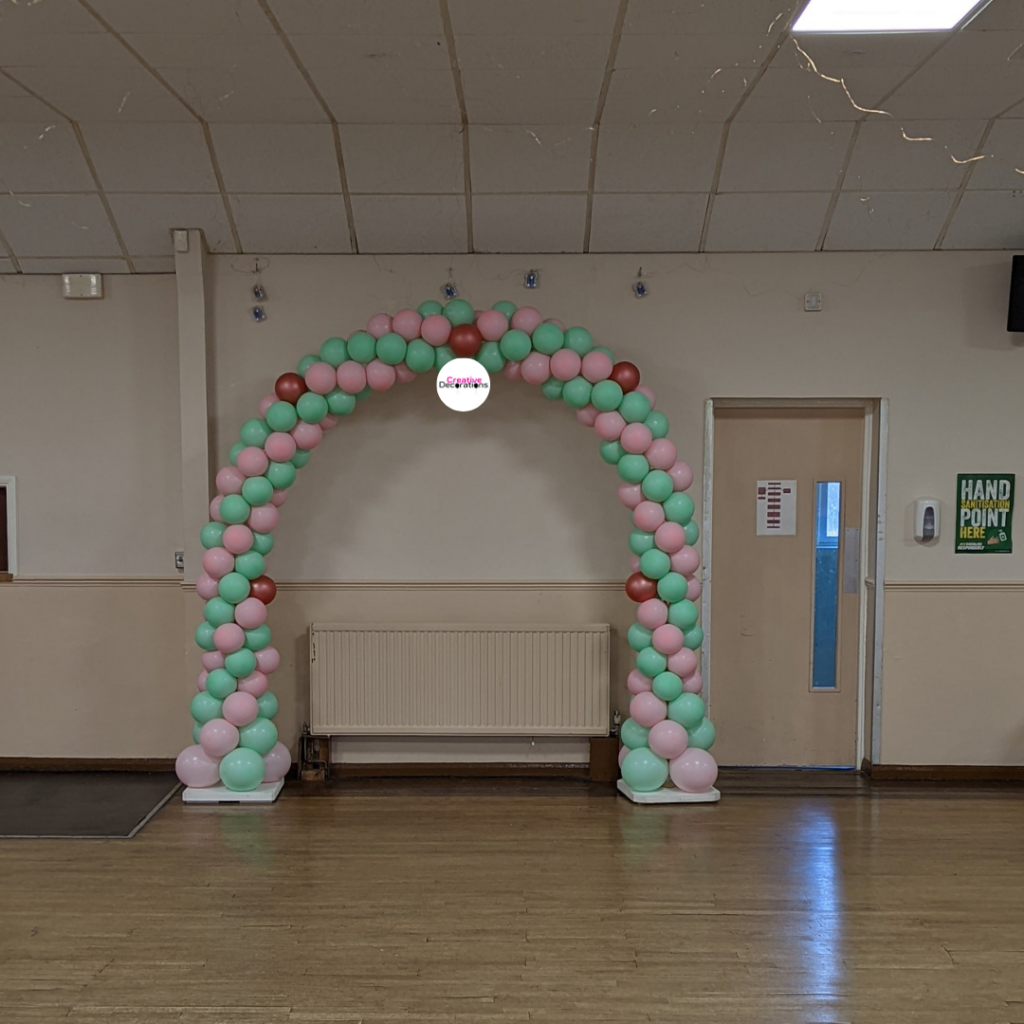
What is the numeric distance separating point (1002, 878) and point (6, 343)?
5.30 meters

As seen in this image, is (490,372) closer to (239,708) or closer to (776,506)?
(776,506)

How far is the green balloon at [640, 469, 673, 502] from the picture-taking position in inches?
175

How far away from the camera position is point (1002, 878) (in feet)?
12.5

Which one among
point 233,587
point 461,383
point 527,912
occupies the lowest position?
point 527,912

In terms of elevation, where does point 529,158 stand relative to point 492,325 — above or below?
above

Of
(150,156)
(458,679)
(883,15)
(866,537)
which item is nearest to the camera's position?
(883,15)

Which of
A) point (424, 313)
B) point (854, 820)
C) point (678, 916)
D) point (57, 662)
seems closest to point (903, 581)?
point (854, 820)

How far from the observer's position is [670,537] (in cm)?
445

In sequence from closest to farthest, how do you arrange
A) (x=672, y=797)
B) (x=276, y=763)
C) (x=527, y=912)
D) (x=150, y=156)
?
(x=527, y=912)
(x=150, y=156)
(x=672, y=797)
(x=276, y=763)

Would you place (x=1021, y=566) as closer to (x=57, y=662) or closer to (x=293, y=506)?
(x=293, y=506)

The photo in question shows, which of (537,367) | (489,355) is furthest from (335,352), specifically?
(537,367)

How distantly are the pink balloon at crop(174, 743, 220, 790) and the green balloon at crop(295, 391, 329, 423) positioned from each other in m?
1.66

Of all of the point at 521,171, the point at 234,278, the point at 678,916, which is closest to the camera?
the point at 678,916

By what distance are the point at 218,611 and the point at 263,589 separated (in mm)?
227
